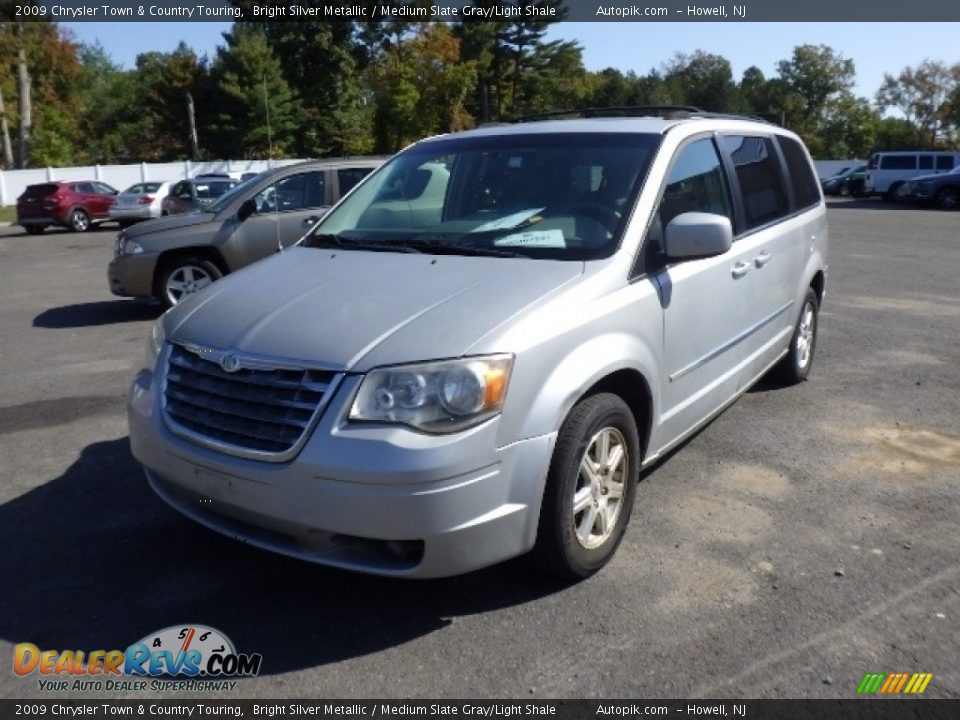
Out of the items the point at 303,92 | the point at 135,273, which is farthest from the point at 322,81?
the point at 135,273

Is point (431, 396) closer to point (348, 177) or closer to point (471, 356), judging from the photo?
point (471, 356)

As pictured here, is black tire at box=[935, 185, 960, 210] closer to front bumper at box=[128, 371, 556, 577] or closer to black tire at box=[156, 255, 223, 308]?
black tire at box=[156, 255, 223, 308]

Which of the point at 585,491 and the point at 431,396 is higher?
the point at 431,396

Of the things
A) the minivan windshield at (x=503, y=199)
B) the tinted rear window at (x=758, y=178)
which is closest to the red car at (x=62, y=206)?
the minivan windshield at (x=503, y=199)

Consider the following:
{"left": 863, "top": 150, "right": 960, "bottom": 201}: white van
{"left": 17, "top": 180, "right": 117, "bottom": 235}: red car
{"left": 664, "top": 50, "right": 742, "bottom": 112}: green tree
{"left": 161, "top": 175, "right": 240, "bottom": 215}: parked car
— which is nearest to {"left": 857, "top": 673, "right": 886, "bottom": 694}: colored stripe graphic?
{"left": 161, "top": 175, "right": 240, "bottom": 215}: parked car

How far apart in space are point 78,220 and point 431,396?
1066 inches

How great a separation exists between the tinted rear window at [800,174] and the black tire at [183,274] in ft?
20.3

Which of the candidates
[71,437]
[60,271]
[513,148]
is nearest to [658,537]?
[513,148]

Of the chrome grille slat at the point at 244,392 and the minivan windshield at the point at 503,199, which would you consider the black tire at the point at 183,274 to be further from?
the chrome grille slat at the point at 244,392

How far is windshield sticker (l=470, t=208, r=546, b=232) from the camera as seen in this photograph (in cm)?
417

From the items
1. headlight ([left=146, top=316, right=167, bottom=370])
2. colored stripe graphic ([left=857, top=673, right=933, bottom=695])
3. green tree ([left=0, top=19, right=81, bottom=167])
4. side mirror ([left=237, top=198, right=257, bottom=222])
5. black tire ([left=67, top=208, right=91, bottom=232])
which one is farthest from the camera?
green tree ([left=0, top=19, right=81, bottom=167])

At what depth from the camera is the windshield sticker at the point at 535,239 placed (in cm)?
394

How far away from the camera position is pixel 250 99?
54.5 metres

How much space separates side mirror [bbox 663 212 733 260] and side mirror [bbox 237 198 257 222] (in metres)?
6.84
